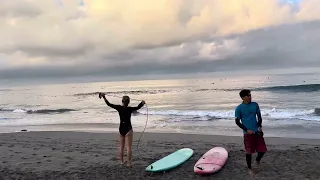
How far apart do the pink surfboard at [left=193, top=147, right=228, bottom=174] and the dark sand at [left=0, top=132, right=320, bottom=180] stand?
0.42 feet

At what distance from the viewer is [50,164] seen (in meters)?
8.39

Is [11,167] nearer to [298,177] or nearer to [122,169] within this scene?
[122,169]

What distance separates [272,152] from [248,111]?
3.11m

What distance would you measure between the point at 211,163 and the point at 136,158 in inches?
85.6

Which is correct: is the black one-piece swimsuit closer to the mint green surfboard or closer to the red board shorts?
the mint green surfboard

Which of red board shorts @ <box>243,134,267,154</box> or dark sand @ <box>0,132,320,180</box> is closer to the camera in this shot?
red board shorts @ <box>243,134,267,154</box>

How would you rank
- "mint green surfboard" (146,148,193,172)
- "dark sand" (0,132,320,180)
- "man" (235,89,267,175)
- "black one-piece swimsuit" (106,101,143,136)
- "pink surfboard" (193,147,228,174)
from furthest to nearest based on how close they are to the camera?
"black one-piece swimsuit" (106,101,143,136), "mint green surfboard" (146,148,193,172), "dark sand" (0,132,320,180), "pink surfboard" (193,147,228,174), "man" (235,89,267,175)

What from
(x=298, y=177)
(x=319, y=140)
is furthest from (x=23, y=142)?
(x=319, y=140)

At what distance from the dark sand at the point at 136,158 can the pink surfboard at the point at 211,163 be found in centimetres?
13

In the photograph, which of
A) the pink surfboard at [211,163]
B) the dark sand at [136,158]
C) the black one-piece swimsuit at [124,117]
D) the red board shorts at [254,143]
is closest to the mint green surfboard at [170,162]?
the dark sand at [136,158]

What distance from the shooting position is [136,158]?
862 cm

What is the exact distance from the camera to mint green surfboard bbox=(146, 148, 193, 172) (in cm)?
720

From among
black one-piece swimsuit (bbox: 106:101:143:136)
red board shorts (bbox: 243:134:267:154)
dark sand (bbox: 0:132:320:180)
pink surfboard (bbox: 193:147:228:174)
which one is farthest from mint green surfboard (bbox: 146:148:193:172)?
red board shorts (bbox: 243:134:267:154)

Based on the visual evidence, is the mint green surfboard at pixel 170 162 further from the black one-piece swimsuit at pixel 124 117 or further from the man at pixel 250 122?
the man at pixel 250 122
